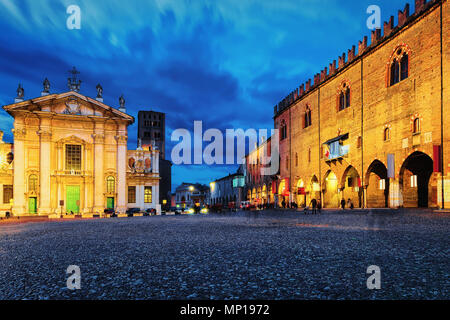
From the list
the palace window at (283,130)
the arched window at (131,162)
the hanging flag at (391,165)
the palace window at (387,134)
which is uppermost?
the palace window at (283,130)

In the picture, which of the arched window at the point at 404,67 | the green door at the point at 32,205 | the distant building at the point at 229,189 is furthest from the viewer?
the distant building at the point at 229,189

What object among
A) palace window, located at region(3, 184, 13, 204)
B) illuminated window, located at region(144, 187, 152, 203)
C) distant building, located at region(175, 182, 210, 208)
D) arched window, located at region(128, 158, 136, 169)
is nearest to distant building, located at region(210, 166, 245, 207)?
distant building, located at region(175, 182, 210, 208)

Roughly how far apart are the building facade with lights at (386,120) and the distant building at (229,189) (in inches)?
1173

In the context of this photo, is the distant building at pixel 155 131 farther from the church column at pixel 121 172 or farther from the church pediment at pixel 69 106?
the church pediment at pixel 69 106

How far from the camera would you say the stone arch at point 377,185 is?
2931 centimetres

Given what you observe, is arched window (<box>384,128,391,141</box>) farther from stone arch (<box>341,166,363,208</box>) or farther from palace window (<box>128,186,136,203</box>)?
palace window (<box>128,186,136,203</box>)

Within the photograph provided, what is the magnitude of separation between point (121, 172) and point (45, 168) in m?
9.19

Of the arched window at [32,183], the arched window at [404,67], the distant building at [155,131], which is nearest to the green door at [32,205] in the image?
the arched window at [32,183]

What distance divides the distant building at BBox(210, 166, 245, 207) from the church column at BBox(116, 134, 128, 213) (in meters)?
24.8

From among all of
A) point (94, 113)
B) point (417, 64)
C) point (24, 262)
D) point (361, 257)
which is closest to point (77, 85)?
point (94, 113)

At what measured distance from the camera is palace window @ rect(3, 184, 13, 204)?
132ft

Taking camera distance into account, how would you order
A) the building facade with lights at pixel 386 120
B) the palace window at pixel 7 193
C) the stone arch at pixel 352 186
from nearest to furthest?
the building facade with lights at pixel 386 120, the stone arch at pixel 352 186, the palace window at pixel 7 193

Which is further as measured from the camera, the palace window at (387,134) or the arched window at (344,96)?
the arched window at (344,96)

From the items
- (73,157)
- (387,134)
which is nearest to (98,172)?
(73,157)
